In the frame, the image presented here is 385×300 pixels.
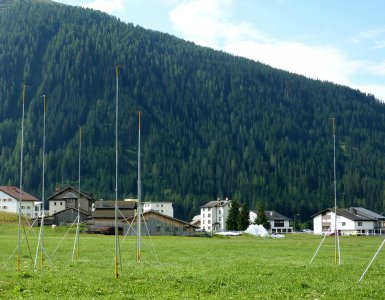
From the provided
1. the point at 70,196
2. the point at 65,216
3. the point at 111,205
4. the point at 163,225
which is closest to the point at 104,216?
the point at 111,205

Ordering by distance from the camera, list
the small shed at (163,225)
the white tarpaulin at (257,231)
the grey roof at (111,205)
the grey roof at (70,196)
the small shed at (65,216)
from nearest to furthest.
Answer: the small shed at (163,225) < the grey roof at (111,205) < the white tarpaulin at (257,231) < the small shed at (65,216) < the grey roof at (70,196)

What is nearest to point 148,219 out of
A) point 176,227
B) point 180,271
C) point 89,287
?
point 176,227

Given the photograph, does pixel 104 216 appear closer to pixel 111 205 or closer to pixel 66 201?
pixel 111 205

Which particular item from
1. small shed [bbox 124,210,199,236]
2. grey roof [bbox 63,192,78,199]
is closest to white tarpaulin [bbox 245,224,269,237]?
small shed [bbox 124,210,199,236]

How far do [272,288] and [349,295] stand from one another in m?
3.88

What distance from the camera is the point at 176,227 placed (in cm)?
13775

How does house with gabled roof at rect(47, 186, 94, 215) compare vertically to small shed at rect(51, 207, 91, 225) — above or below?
above

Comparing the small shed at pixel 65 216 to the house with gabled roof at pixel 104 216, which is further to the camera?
the small shed at pixel 65 216

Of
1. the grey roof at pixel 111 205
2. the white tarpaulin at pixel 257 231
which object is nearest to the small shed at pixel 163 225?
the grey roof at pixel 111 205

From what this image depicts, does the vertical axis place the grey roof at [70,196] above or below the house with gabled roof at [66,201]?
above

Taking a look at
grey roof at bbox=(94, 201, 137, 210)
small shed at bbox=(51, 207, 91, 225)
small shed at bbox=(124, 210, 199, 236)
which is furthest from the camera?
small shed at bbox=(51, 207, 91, 225)

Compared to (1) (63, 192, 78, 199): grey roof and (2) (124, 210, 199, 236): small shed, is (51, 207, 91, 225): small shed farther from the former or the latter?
(2) (124, 210, 199, 236): small shed

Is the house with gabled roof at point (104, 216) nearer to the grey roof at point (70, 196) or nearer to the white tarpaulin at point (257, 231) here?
the white tarpaulin at point (257, 231)

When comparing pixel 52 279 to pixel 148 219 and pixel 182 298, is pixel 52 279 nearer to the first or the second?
pixel 182 298
